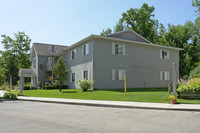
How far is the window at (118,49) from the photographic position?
72.8 ft

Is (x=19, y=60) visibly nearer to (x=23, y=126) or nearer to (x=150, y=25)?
(x=150, y=25)

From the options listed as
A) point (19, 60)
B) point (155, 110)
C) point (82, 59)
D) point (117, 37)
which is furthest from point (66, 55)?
point (19, 60)

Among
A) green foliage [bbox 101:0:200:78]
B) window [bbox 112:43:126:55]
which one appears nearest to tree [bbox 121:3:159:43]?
green foliage [bbox 101:0:200:78]

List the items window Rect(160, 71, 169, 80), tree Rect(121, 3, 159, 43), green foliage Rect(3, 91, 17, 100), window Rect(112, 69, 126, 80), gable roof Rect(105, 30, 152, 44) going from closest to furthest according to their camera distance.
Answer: green foliage Rect(3, 91, 17, 100) < window Rect(112, 69, 126, 80) < gable roof Rect(105, 30, 152, 44) < window Rect(160, 71, 169, 80) < tree Rect(121, 3, 159, 43)

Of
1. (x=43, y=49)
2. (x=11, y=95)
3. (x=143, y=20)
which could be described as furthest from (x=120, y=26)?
(x=11, y=95)

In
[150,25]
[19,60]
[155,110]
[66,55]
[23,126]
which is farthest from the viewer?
[19,60]

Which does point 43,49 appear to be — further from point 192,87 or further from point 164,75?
point 192,87

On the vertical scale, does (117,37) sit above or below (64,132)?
above

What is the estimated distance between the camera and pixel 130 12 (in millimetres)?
46000

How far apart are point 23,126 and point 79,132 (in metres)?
2.06

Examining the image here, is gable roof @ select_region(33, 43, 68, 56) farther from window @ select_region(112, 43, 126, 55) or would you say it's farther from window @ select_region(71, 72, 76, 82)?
window @ select_region(112, 43, 126, 55)

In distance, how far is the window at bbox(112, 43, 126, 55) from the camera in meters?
22.2

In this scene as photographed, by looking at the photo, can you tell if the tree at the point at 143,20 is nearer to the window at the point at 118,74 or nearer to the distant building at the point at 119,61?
the distant building at the point at 119,61

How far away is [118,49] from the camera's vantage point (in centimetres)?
2259
